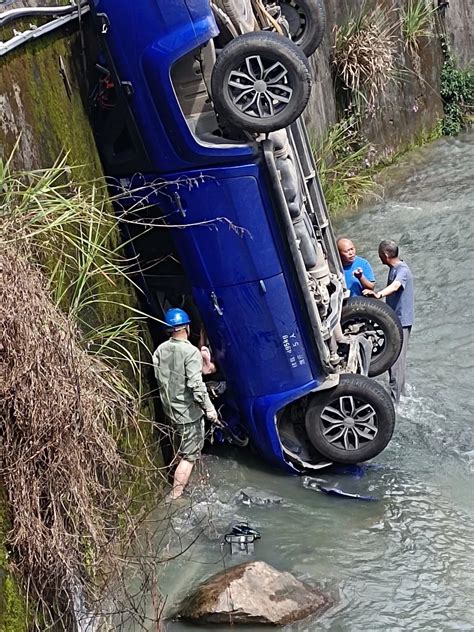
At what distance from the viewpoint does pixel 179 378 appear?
7.12 meters

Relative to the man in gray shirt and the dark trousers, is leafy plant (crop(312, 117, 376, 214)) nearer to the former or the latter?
the man in gray shirt

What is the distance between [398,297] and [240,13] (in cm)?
283

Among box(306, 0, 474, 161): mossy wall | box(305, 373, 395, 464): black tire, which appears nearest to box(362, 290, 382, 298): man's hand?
box(305, 373, 395, 464): black tire

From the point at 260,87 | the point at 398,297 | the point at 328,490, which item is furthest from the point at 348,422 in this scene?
the point at 260,87

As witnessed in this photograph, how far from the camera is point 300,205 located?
7.62 meters

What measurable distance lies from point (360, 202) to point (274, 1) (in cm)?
457

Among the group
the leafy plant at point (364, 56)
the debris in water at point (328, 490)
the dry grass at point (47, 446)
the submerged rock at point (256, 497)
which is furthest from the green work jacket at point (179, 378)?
the leafy plant at point (364, 56)

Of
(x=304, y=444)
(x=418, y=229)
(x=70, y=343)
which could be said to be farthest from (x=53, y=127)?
(x=418, y=229)

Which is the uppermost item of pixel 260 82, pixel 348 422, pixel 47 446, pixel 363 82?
pixel 260 82

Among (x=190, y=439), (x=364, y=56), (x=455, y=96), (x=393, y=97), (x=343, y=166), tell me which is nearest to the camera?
(x=190, y=439)

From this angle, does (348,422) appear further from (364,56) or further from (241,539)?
(364,56)

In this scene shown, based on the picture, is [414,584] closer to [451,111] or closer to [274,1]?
[274,1]

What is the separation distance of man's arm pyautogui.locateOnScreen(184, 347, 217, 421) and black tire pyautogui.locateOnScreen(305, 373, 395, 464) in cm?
93

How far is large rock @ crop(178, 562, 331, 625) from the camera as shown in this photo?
5.85 metres
